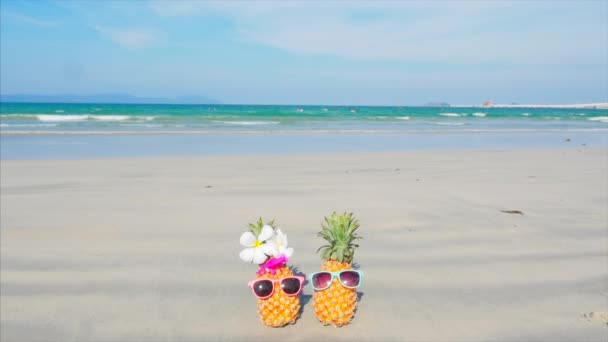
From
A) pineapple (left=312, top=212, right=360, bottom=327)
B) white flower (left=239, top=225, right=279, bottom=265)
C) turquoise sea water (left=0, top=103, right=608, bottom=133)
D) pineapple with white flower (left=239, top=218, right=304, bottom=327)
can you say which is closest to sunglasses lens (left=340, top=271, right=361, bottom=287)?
pineapple (left=312, top=212, right=360, bottom=327)

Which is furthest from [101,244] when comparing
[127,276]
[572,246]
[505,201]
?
[505,201]

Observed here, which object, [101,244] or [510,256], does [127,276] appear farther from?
[510,256]

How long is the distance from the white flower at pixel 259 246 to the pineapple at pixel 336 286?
0.24 m

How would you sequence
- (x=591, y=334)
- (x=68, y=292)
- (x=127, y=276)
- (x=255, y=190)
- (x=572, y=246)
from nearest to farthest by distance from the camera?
(x=591, y=334)
(x=68, y=292)
(x=127, y=276)
(x=572, y=246)
(x=255, y=190)

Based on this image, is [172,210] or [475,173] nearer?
[172,210]

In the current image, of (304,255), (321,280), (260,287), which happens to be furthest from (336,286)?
(304,255)

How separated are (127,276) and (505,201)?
4120mm

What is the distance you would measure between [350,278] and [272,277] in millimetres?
375

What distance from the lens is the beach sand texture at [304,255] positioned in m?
2.54

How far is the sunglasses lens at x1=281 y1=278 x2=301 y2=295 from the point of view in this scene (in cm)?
228

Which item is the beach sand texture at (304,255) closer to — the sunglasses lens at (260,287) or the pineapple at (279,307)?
the pineapple at (279,307)

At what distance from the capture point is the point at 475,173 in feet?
24.9

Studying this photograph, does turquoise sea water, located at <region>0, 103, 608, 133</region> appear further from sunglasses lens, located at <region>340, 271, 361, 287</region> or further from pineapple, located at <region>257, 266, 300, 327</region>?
sunglasses lens, located at <region>340, 271, 361, 287</region>

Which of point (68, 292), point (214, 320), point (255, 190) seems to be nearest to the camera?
point (214, 320)
